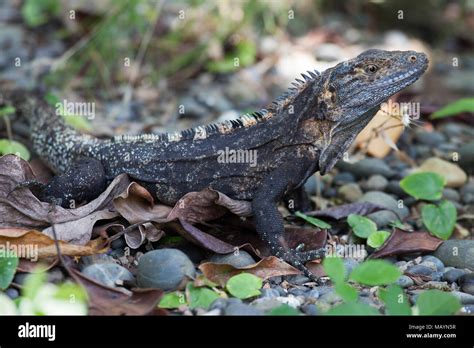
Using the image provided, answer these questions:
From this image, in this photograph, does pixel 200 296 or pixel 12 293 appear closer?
pixel 12 293

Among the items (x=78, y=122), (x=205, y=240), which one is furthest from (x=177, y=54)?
(x=205, y=240)

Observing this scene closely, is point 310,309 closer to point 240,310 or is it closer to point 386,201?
point 240,310

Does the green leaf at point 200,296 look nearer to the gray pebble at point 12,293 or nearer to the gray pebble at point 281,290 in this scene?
the gray pebble at point 281,290

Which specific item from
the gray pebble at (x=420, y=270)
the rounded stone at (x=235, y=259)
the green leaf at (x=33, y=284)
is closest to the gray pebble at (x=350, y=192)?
the gray pebble at (x=420, y=270)

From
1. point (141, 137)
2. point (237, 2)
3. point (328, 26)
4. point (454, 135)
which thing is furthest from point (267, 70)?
point (141, 137)

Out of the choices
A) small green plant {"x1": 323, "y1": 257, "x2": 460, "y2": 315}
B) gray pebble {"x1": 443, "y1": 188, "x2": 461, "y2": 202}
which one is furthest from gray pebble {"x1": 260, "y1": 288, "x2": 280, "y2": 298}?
gray pebble {"x1": 443, "y1": 188, "x2": 461, "y2": 202}

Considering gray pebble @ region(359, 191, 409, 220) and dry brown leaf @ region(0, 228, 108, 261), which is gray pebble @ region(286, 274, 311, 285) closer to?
dry brown leaf @ region(0, 228, 108, 261)
